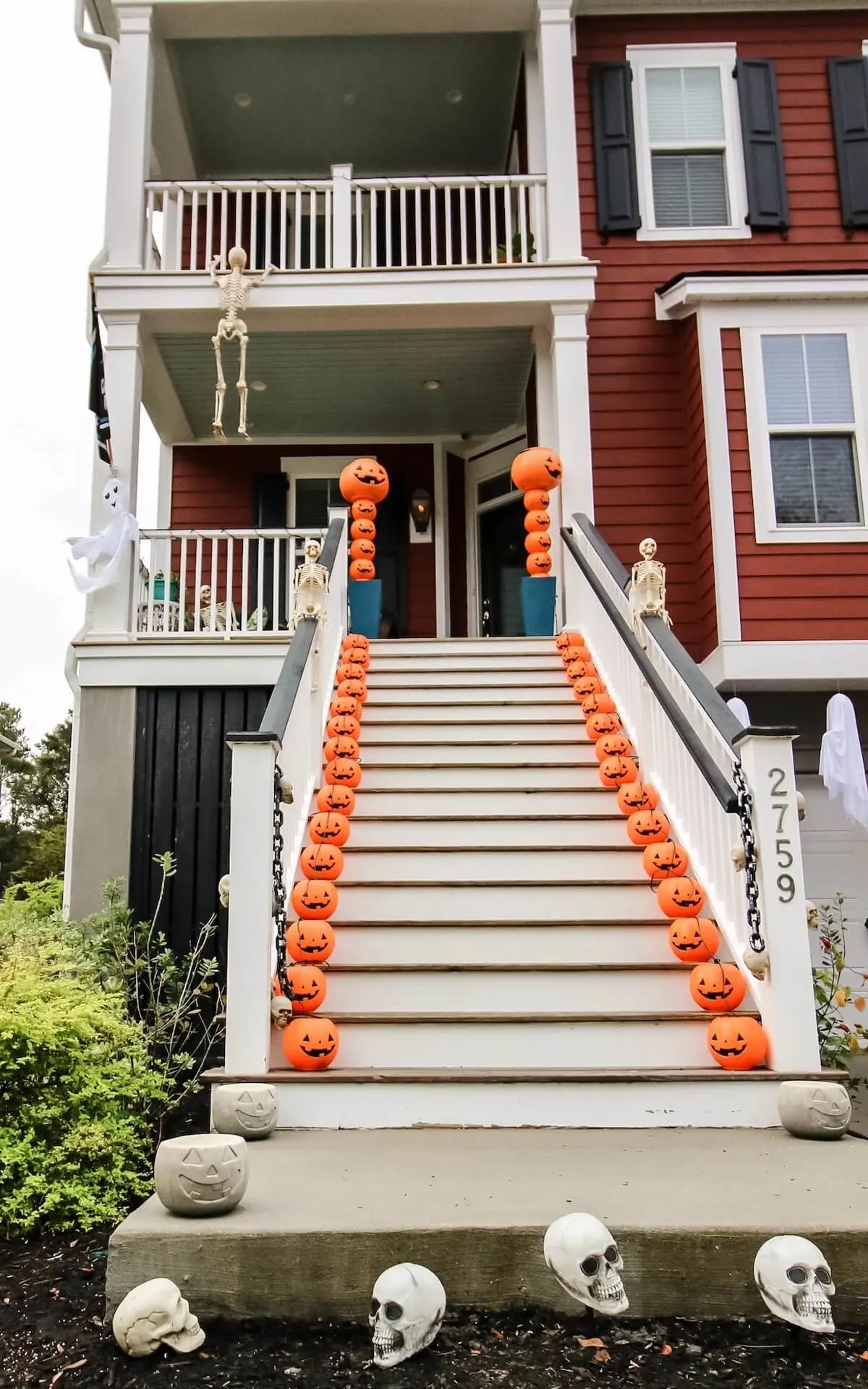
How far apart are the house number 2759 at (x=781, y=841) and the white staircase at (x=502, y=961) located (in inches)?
23.1

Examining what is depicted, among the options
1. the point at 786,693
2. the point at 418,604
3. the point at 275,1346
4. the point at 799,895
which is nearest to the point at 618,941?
the point at 799,895

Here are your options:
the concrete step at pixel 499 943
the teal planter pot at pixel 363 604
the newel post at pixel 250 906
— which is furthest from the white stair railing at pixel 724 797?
the teal planter pot at pixel 363 604

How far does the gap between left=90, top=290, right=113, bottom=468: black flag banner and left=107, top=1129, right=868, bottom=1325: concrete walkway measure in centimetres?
554

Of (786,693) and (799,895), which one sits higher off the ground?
(786,693)

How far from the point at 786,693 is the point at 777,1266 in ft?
19.3

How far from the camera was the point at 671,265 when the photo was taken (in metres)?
8.48

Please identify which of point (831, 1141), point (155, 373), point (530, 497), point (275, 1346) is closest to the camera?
point (275, 1346)

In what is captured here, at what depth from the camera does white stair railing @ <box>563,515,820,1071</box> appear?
11.9ft

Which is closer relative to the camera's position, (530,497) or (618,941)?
(618,941)

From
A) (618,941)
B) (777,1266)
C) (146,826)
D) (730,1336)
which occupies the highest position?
(146,826)

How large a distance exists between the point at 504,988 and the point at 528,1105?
0.61m

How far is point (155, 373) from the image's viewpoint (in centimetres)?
862

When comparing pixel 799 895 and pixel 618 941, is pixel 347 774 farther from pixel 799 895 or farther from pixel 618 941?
pixel 799 895

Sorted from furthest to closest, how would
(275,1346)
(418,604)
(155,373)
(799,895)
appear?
(418,604)
(155,373)
(799,895)
(275,1346)
